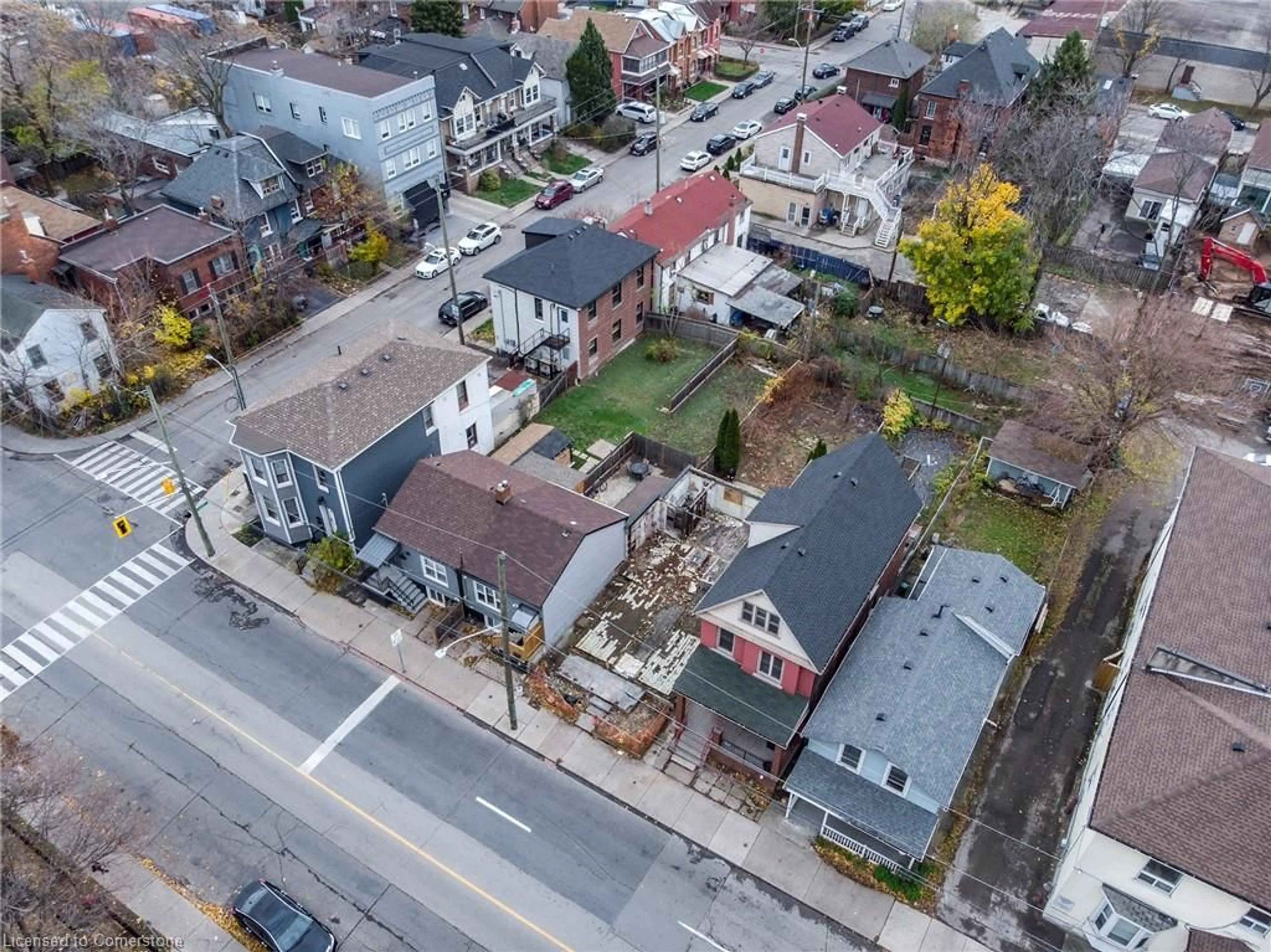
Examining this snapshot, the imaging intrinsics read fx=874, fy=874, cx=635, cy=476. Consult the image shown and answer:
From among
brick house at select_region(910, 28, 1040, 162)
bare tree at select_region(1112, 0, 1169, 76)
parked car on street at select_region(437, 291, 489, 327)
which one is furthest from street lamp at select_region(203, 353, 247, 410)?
bare tree at select_region(1112, 0, 1169, 76)

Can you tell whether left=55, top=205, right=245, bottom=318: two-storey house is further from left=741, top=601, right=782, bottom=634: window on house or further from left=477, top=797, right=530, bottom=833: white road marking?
left=741, top=601, right=782, bottom=634: window on house

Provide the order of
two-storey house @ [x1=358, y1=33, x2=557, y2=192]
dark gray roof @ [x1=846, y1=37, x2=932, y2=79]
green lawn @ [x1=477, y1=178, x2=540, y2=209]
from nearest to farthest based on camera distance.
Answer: two-storey house @ [x1=358, y1=33, x2=557, y2=192]
green lawn @ [x1=477, y1=178, x2=540, y2=209]
dark gray roof @ [x1=846, y1=37, x2=932, y2=79]

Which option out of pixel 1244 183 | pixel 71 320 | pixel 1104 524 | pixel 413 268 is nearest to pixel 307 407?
pixel 71 320

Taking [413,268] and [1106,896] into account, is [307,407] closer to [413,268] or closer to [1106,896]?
[413,268]

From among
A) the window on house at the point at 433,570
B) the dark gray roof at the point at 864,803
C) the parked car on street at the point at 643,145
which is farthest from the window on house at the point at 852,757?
the parked car on street at the point at 643,145

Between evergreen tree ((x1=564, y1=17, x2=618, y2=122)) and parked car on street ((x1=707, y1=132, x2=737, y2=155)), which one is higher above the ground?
evergreen tree ((x1=564, y1=17, x2=618, y2=122))

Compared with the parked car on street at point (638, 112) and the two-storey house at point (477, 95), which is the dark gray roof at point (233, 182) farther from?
the parked car on street at point (638, 112)
